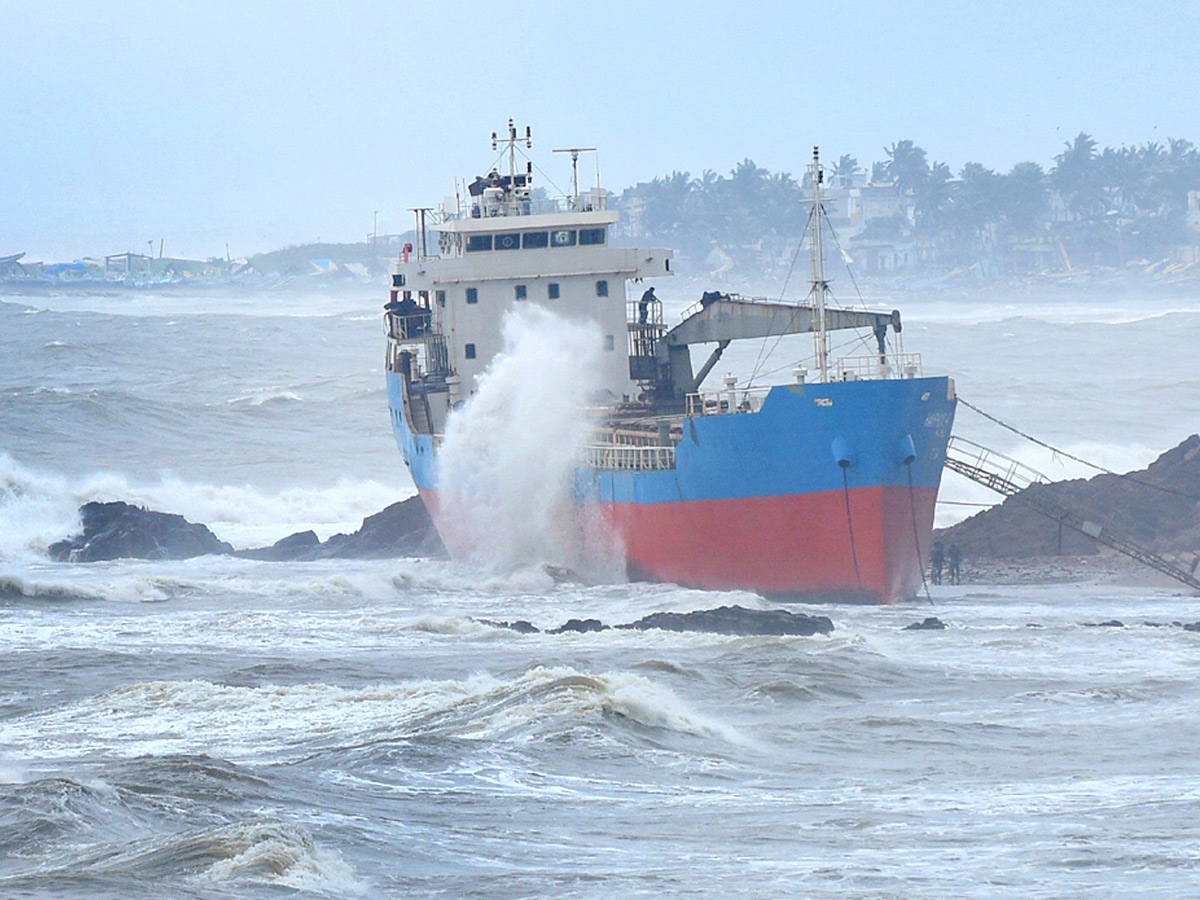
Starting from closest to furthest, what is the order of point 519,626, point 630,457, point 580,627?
point 580,627, point 519,626, point 630,457

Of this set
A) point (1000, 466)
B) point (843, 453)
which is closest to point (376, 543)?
point (843, 453)

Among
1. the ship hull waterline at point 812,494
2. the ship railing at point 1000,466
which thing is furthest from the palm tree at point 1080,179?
the ship hull waterline at point 812,494

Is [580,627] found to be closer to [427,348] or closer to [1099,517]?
[1099,517]

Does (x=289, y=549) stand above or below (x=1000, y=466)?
below

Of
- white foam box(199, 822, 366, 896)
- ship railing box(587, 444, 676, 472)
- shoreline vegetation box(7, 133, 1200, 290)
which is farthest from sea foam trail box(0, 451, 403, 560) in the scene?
shoreline vegetation box(7, 133, 1200, 290)

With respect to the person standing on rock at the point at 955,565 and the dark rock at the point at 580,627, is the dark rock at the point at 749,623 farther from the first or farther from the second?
the person standing on rock at the point at 955,565

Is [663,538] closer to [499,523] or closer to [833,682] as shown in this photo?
[499,523]

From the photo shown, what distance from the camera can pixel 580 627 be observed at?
22.4m

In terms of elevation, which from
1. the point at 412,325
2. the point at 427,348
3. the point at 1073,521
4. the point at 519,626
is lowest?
the point at 519,626

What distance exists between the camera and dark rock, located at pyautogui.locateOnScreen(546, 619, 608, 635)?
22.2 metres

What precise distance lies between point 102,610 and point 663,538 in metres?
7.77

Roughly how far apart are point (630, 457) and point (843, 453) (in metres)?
4.34

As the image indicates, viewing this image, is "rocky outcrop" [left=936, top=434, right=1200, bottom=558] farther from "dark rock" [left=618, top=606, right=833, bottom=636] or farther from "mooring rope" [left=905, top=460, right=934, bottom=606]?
"dark rock" [left=618, top=606, right=833, bottom=636]

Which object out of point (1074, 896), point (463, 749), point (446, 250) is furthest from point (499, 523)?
point (1074, 896)
